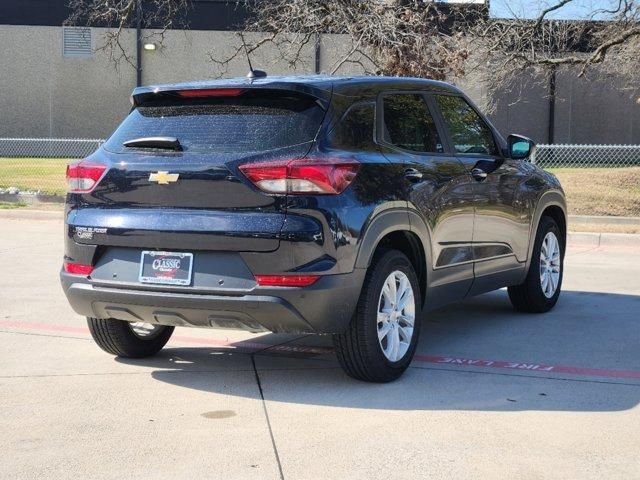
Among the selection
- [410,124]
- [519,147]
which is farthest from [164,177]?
[519,147]

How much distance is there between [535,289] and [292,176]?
3.50 meters

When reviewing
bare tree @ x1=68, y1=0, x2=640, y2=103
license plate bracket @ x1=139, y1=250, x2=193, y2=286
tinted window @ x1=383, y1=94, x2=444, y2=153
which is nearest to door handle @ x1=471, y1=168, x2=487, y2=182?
tinted window @ x1=383, y1=94, x2=444, y2=153

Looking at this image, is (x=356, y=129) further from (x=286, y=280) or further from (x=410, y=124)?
(x=286, y=280)

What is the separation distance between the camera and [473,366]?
656 cm

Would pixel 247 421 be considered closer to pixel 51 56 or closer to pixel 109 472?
pixel 109 472

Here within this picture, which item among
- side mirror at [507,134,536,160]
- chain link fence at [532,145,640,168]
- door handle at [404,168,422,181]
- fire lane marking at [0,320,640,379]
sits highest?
side mirror at [507,134,536,160]

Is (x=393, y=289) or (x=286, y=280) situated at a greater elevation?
(x=286, y=280)

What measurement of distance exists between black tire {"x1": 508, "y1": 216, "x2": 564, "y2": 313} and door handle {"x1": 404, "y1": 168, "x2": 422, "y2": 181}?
2190mm

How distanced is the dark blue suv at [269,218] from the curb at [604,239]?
7917 millimetres

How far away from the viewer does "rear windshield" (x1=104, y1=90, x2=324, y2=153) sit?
5699mm

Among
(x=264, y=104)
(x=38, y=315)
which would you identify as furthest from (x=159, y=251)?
(x=38, y=315)

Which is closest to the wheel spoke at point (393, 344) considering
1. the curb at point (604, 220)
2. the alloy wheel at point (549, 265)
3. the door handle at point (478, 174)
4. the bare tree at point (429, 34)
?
the door handle at point (478, 174)

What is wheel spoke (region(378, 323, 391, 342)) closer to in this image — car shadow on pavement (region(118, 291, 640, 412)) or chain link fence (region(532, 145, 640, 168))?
car shadow on pavement (region(118, 291, 640, 412))

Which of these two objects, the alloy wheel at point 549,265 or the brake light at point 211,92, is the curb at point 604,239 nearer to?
the alloy wheel at point 549,265
